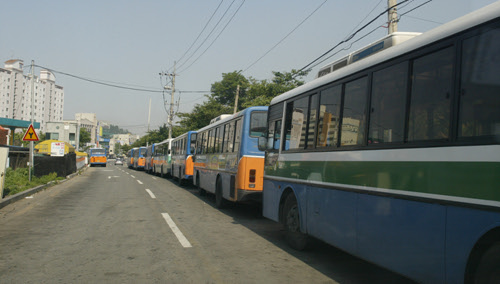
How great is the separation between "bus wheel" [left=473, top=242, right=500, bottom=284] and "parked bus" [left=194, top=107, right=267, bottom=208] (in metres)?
7.45

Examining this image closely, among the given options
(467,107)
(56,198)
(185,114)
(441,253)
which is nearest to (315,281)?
(441,253)

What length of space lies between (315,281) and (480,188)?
8.85 ft

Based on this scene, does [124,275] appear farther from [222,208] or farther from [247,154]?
[222,208]

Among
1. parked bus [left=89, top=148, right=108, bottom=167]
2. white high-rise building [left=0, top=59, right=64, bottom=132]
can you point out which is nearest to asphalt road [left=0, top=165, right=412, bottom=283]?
parked bus [left=89, top=148, right=108, bottom=167]

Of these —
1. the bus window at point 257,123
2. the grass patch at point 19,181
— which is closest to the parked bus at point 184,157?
the grass patch at point 19,181

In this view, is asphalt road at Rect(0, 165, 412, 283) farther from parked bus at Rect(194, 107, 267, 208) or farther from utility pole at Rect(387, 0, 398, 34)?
utility pole at Rect(387, 0, 398, 34)

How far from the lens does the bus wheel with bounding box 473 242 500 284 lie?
10.2ft

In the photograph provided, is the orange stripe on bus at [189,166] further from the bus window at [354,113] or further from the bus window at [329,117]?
the bus window at [354,113]

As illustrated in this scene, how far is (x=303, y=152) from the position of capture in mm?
6922

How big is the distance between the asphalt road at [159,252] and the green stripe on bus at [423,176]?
1.43 m

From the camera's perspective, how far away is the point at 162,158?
107 ft

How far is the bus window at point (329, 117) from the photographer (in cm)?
593

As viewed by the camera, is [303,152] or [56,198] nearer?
[303,152]

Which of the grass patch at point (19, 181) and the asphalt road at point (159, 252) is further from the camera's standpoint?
the grass patch at point (19, 181)
